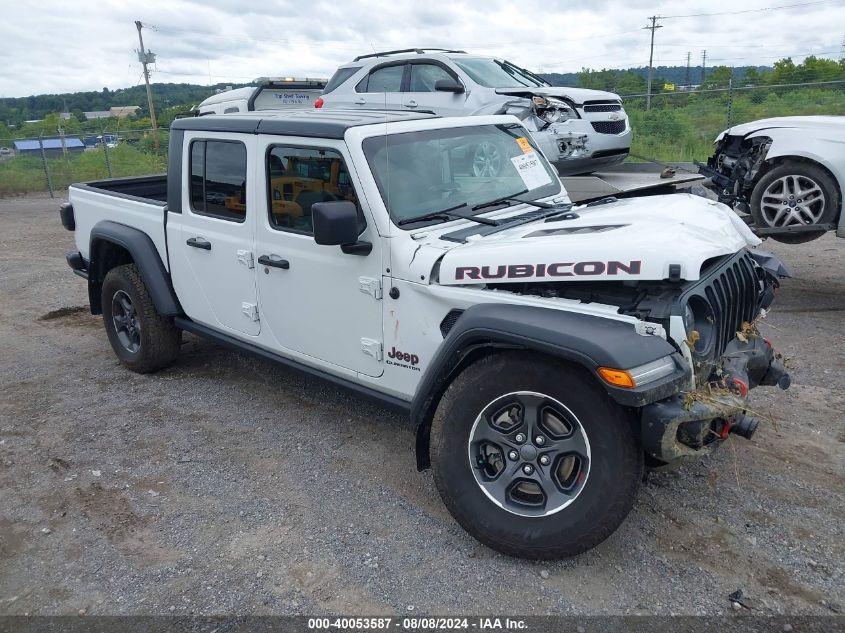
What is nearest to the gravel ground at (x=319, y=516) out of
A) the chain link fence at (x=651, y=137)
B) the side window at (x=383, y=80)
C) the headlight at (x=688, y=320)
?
the headlight at (x=688, y=320)

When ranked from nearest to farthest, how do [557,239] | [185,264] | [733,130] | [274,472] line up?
[557,239], [274,472], [185,264], [733,130]

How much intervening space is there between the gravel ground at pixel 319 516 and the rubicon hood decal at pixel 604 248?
1289 mm

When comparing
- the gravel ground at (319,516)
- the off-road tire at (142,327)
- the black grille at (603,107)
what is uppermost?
the black grille at (603,107)

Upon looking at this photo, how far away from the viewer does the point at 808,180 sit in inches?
279

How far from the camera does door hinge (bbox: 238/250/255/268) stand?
439cm

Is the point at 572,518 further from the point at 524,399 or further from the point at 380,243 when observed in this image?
the point at 380,243

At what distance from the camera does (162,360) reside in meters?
5.64

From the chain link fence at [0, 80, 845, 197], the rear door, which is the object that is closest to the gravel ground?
the rear door

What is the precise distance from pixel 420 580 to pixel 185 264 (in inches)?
114

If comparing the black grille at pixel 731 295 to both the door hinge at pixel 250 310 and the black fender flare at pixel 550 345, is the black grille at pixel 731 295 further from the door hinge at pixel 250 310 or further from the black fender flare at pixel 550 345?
the door hinge at pixel 250 310

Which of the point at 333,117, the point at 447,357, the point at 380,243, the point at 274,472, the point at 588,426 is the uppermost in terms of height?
the point at 333,117

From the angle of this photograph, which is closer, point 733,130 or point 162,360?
point 162,360

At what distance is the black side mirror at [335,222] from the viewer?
339cm

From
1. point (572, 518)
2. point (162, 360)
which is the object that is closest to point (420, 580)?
point (572, 518)
